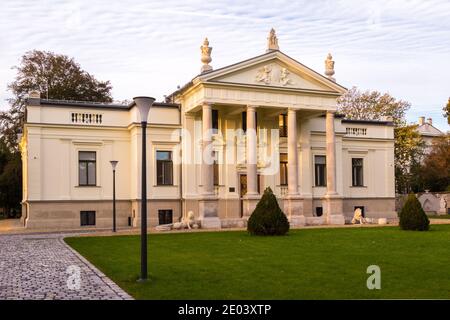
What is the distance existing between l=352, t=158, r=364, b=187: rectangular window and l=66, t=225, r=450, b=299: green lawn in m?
20.0

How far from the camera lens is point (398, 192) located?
67188 mm

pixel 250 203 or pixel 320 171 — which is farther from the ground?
pixel 320 171

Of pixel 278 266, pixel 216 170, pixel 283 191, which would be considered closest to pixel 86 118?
pixel 216 170

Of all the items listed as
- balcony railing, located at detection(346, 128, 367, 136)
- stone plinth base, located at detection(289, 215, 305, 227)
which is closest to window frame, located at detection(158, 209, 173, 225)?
stone plinth base, located at detection(289, 215, 305, 227)

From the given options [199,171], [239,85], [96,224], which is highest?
[239,85]

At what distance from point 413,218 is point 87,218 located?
19837mm

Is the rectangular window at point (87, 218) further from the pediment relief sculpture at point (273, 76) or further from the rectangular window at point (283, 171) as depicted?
the pediment relief sculpture at point (273, 76)

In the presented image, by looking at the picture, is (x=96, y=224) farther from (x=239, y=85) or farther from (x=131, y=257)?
(x=131, y=257)

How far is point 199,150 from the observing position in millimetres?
34875

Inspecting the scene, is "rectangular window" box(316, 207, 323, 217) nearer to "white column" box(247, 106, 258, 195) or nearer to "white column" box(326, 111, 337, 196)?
"white column" box(326, 111, 337, 196)

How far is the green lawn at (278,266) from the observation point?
10008 mm

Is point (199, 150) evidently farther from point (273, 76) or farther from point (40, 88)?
point (40, 88)
